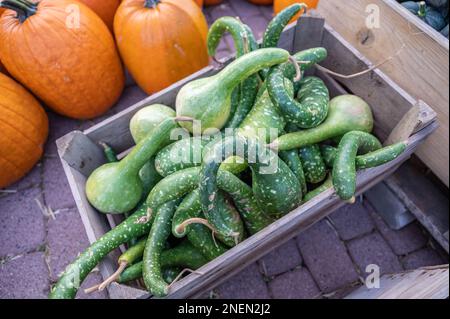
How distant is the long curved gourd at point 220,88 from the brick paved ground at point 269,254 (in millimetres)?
820

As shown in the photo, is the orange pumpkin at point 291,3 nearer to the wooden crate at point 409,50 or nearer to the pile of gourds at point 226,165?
the wooden crate at point 409,50

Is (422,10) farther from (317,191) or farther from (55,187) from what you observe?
(55,187)

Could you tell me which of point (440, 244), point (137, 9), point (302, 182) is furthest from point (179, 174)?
point (440, 244)

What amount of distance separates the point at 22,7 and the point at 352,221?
5.36 feet

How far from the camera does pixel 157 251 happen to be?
967 mm

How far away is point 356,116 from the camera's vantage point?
113 centimetres

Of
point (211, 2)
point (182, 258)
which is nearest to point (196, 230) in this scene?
point (182, 258)

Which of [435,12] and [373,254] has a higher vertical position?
[435,12]

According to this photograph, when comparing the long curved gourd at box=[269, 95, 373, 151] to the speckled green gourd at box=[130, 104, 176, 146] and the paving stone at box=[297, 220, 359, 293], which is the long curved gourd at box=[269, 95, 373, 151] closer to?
the speckled green gourd at box=[130, 104, 176, 146]

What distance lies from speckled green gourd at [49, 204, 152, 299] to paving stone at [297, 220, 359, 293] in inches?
32.3

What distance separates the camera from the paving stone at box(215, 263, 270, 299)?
147 centimetres

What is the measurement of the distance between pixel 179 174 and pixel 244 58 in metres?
0.39

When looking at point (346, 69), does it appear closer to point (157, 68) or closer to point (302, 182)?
point (302, 182)
